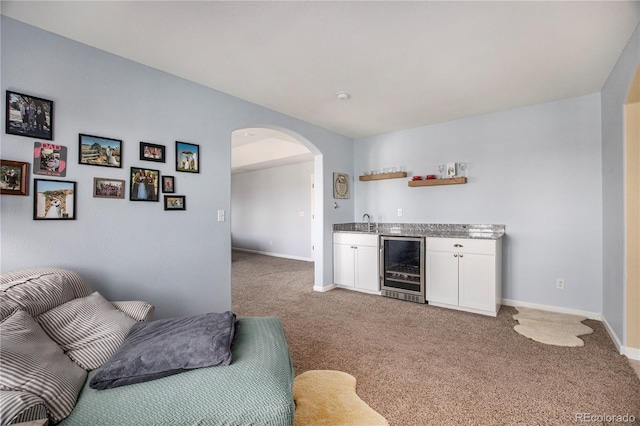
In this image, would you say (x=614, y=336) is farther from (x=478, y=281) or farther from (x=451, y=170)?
(x=451, y=170)

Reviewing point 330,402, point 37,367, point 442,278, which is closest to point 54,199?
point 37,367

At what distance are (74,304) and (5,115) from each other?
1300mm

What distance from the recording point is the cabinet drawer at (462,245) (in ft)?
11.0

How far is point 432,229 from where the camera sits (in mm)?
4305

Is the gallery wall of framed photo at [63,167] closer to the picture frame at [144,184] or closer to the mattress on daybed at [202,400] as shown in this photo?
the picture frame at [144,184]

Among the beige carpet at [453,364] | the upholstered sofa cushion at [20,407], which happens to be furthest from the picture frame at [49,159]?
the beige carpet at [453,364]

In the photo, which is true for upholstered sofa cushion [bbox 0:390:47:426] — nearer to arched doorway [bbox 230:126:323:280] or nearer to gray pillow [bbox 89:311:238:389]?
gray pillow [bbox 89:311:238:389]

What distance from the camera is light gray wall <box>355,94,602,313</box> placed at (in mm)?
3262

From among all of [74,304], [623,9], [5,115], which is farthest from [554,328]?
[5,115]

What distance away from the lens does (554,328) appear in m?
2.95

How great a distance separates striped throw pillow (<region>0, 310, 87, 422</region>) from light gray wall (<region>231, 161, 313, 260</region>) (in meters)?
5.90

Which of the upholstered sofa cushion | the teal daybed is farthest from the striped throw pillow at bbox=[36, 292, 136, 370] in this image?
the upholstered sofa cushion

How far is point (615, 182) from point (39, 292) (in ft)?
14.3

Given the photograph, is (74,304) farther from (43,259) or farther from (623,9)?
(623,9)
